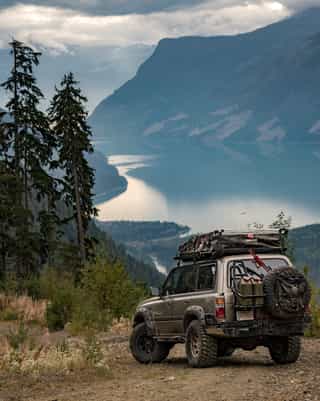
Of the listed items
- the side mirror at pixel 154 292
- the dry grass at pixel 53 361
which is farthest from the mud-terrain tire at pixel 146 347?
the dry grass at pixel 53 361

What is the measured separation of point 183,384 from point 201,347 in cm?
167

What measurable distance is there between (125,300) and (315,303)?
9359mm

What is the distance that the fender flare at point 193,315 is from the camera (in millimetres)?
13383

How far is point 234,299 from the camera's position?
13.0 metres

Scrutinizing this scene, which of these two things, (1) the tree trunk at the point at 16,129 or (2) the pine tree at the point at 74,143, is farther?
(2) the pine tree at the point at 74,143

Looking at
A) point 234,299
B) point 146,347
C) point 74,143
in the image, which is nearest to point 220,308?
point 234,299

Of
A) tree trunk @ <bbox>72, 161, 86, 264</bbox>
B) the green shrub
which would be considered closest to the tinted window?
the green shrub

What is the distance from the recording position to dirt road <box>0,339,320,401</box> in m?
10.5

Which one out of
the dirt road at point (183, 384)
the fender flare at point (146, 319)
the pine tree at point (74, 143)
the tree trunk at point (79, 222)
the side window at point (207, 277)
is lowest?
the dirt road at point (183, 384)

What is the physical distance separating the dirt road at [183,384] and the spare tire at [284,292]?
95 centimetres

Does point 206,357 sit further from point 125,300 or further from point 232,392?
point 125,300

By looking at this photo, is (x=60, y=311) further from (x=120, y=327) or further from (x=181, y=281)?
(x=181, y=281)

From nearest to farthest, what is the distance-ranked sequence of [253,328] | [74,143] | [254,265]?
[253,328] → [254,265] → [74,143]

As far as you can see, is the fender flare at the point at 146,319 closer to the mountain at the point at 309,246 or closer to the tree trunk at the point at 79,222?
the tree trunk at the point at 79,222
